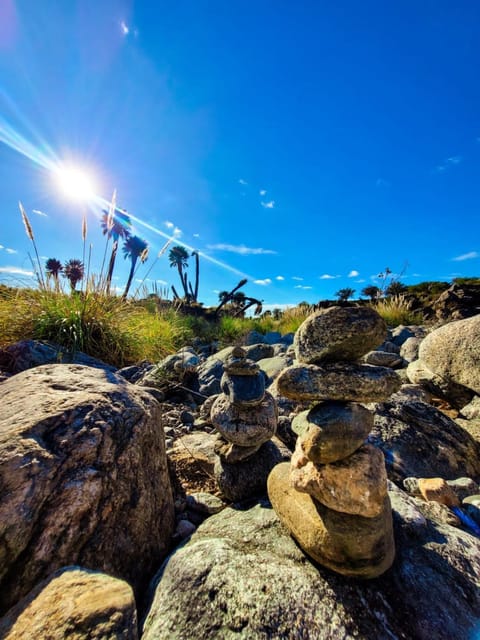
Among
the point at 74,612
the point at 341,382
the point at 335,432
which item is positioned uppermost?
the point at 341,382

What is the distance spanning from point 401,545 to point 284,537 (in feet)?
1.90

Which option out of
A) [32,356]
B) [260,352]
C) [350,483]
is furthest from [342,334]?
[260,352]

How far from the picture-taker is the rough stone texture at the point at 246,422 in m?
1.88

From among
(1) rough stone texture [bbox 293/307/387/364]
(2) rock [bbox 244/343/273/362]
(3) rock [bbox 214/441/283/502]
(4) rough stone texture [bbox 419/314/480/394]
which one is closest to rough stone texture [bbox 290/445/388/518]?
(1) rough stone texture [bbox 293/307/387/364]

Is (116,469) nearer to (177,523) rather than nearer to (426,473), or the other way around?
(177,523)

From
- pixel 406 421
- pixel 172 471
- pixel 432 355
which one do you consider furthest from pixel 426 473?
pixel 172 471

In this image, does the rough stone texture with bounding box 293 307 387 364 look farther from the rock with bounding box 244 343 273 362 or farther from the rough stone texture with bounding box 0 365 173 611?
the rock with bounding box 244 343 273 362

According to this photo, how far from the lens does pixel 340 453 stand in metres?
1.25

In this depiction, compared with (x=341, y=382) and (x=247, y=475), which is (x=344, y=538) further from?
(x=247, y=475)

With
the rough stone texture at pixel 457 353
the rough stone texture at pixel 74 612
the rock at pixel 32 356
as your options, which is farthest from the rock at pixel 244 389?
the rough stone texture at pixel 457 353

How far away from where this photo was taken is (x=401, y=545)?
1.31 meters

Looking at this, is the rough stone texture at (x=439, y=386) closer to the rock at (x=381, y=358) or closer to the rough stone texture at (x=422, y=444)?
the rock at (x=381, y=358)

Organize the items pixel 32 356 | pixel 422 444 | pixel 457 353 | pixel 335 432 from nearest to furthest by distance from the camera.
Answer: pixel 335 432 → pixel 422 444 → pixel 457 353 → pixel 32 356

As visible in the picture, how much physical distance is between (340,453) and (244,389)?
84 cm
